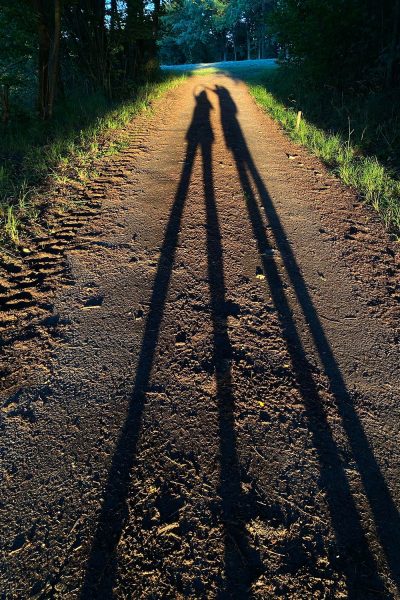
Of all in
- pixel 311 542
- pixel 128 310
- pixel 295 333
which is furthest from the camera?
pixel 128 310

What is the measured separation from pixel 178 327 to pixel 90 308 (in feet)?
2.66

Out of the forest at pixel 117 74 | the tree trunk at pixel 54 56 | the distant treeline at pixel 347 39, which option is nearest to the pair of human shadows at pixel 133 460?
the forest at pixel 117 74

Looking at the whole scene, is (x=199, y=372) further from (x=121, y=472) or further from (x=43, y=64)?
(x=43, y=64)

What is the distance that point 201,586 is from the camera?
61.5 inches

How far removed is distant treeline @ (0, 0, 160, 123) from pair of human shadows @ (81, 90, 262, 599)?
6.78 meters

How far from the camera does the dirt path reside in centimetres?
164

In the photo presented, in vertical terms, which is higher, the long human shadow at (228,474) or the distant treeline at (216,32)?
the distant treeline at (216,32)

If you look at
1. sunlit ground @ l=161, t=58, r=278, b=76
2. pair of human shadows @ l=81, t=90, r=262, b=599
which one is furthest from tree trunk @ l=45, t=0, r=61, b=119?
sunlit ground @ l=161, t=58, r=278, b=76

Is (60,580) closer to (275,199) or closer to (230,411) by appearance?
(230,411)

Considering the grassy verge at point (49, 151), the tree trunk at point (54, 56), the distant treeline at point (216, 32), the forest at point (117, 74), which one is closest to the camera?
the grassy verge at point (49, 151)

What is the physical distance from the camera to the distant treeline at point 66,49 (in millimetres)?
7473

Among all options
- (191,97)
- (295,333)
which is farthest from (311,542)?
(191,97)

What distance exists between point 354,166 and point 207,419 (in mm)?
5640

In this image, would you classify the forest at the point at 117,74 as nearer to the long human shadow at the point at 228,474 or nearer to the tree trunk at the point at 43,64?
the tree trunk at the point at 43,64
